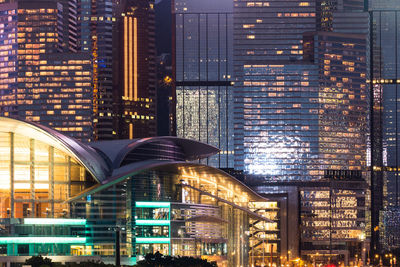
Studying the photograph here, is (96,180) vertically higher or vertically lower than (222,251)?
higher

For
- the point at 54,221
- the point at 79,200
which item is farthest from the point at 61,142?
the point at 54,221

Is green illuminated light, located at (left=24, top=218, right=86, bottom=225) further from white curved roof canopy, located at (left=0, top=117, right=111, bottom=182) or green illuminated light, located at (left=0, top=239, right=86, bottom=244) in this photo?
white curved roof canopy, located at (left=0, top=117, right=111, bottom=182)

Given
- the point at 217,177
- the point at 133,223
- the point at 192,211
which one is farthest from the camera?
the point at 217,177

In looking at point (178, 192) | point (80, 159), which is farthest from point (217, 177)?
point (80, 159)

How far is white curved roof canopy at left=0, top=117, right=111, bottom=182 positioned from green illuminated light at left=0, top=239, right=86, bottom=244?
31.5ft

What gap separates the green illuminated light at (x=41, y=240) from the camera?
161125mm

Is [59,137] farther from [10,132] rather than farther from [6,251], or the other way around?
[6,251]

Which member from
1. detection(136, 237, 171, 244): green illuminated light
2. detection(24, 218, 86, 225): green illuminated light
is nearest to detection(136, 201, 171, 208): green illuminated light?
detection(136, 237, 171, 244): green illuminated light

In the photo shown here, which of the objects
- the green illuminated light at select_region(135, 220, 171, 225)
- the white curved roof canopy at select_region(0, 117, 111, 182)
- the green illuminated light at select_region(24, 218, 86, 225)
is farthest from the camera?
the green illuminated light at select_region(135, 220, 171, 225)

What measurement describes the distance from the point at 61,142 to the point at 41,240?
14.7 m

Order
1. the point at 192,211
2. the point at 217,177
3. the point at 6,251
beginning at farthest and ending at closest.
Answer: the point at 217,177 < the point at 192,211 < the point at 6,251

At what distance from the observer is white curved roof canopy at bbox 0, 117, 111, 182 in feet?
525

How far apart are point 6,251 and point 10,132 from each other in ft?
57.9

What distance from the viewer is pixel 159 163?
17588 cm
